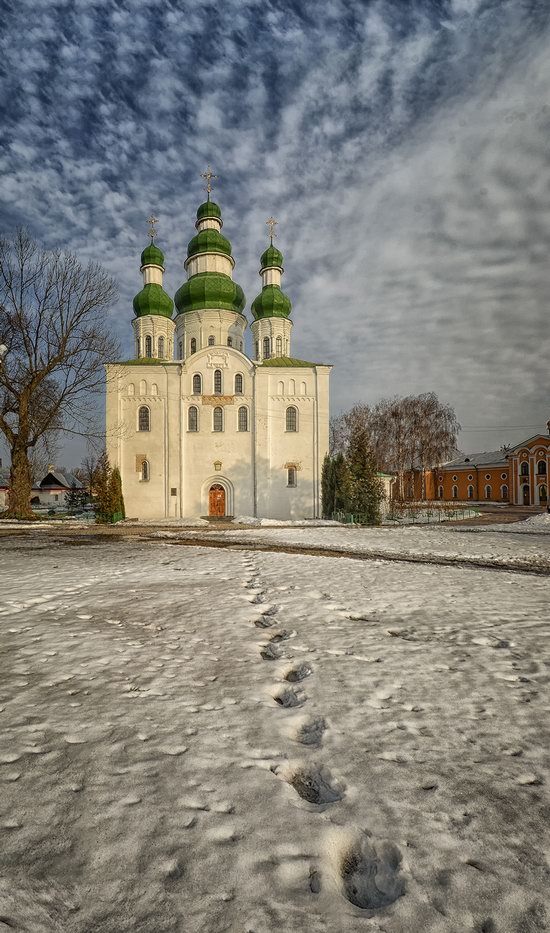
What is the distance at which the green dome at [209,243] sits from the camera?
A: 32125 mm

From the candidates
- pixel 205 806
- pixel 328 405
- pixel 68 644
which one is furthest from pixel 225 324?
pixel 205 806

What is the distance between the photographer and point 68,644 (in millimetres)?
3920

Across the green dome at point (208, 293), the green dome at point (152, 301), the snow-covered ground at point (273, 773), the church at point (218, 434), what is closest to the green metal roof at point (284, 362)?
the church at point (218, 434)

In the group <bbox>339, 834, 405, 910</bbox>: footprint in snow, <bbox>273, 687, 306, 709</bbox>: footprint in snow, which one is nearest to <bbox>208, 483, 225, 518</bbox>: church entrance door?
<bbox>273, 687, 306, 709</bbox>: footprint in snow

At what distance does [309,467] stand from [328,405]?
13.2 ft

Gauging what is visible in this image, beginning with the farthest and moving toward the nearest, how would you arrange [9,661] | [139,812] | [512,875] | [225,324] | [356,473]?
1. [225,324]
2. [356,473]
3. [9,661]
4. [139,812]
5. [512,875]

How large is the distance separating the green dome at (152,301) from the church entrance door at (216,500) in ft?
44.5

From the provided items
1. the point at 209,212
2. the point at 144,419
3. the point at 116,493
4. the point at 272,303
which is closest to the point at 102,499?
the point at 116,493

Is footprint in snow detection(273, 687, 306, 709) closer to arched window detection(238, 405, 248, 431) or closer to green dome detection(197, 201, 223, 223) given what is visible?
arched window detection(238, 405, 248, 431)

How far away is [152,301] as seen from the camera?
3238 centimetres

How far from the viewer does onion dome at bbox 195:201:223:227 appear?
33.3 meters

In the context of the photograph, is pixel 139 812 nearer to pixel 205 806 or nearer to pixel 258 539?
pixel 205 806

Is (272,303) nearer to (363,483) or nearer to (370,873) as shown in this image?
(363,483)

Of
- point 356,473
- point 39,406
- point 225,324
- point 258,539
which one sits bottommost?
point 258,539
